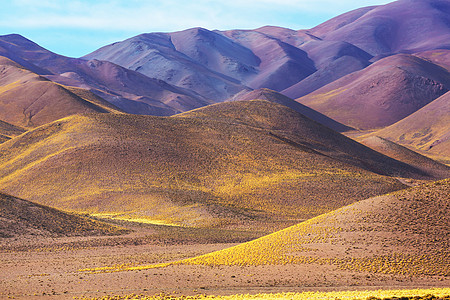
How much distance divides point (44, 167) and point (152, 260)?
43.6m

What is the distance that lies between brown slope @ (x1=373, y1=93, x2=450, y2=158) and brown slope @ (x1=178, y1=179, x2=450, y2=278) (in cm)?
11311

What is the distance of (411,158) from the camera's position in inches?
4326

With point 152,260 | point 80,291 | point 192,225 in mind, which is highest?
point 80,291

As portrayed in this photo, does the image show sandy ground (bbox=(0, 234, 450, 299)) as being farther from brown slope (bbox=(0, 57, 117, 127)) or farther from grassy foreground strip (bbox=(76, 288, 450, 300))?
brown slope (bbox=(0, 57, 117, 127))

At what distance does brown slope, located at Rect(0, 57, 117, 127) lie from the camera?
13162 cm

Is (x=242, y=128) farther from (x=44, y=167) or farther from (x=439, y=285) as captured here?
(x=439, y=285)

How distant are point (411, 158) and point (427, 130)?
53.0 m

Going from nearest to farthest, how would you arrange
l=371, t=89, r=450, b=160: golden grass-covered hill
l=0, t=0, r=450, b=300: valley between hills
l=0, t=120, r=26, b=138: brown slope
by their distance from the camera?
l=0, t=0, r=450, b=300: valley between hills
l=0, t=120, r=26, b=138: brown slope
l=371, t=89, r=450, b=160: golden grass-covered hill

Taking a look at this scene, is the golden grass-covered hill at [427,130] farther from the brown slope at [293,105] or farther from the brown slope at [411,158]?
the brown slope at [411,158]

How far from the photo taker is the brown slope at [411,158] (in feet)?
332

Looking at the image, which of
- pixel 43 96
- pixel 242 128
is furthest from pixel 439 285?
pixel 43 96

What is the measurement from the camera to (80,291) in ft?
86.2

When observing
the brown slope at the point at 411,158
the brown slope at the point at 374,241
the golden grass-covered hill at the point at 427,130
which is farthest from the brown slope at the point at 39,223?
the golden grass-covered hill at the point at 427,130

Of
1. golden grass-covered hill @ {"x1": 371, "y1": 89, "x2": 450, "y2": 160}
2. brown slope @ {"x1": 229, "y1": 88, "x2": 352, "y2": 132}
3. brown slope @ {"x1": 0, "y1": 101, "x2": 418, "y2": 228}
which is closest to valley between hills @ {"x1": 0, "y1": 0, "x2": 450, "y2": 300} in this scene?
brown slope @ {"x1": 0, "y1": 101, "x2": 418, "y2": 228}
